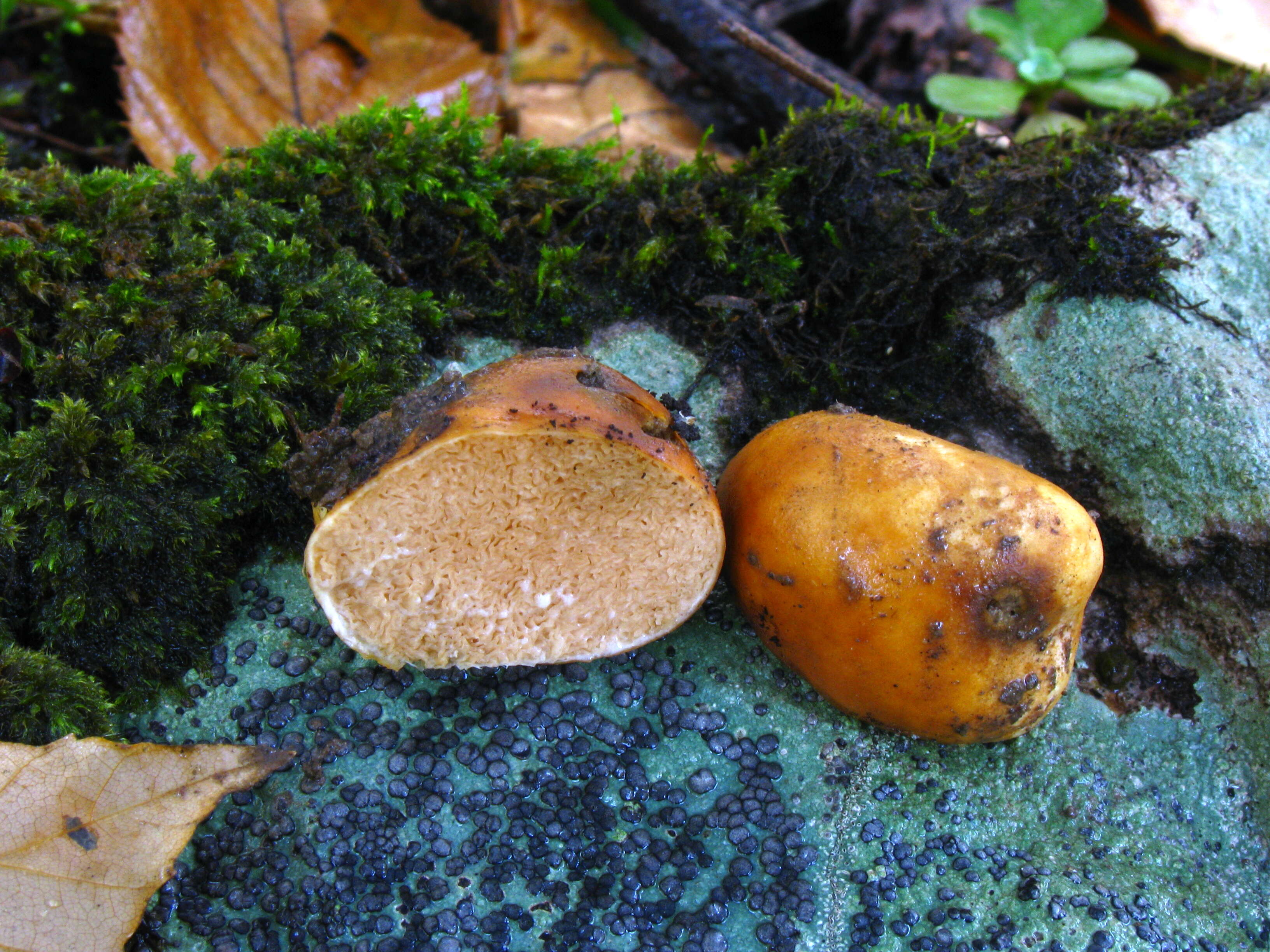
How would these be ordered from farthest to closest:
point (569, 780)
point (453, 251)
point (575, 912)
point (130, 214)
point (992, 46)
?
point (992, 46)
point (453, 251)
point (130, 214)
point (569, 780)
point (575, 912)

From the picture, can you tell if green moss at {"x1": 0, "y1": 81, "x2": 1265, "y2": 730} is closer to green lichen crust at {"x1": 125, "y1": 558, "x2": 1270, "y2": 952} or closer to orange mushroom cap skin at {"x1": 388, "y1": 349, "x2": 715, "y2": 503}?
green lichen crust at {"x1": 125, "y1": 558, "x2": 1270, "y2": 952}

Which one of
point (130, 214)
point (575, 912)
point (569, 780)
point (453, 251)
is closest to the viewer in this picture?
point (575, 912)

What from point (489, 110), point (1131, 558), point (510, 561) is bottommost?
point (1131, 558)

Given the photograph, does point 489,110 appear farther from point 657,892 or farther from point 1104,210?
point 657,892

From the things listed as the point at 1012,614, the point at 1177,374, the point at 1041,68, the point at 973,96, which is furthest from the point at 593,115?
the point at 1012,614

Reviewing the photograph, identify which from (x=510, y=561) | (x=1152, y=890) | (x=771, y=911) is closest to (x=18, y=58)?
(x=510, y=561)

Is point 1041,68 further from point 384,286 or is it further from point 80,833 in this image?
point 80,833

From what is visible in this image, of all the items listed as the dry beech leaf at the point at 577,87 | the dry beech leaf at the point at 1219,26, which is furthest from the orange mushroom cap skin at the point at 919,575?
the dry beech leaf at the point at 1219,26
